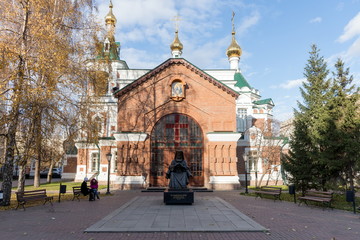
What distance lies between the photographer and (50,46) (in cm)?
1255

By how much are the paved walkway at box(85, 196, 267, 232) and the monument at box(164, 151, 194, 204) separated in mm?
696

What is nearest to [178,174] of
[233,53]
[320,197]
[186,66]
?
[320,197]

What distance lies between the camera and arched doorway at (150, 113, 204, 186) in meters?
22.1

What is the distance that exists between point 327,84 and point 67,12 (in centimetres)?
1921

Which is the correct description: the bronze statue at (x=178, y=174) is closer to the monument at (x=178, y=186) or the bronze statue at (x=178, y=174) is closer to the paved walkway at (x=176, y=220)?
the monument at (x=178, y=186)

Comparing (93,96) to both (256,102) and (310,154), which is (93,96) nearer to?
(310,154)

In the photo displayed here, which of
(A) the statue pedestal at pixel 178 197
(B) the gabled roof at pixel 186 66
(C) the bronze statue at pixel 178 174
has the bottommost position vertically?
(A) the statue pedestal at pixel 178 197

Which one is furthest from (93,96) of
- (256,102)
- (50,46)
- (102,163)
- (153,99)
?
(256,102)

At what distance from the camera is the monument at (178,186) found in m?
13.1

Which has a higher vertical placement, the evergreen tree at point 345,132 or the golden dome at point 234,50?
the golden dome at point 234,50

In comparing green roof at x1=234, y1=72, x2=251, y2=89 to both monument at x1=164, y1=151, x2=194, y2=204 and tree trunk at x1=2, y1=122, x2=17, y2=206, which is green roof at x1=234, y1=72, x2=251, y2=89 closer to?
monument at x1=164, y1=151, x2=194, y2=204

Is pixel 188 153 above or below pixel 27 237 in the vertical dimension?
above

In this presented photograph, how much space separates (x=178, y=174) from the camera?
14055mm

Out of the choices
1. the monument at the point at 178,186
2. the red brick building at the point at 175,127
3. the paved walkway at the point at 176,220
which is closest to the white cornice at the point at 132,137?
the red brick building at the point at 175,127
